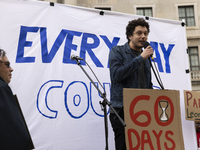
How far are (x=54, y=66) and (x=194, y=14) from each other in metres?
19.3

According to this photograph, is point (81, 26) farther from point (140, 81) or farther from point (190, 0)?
point (190, 0)

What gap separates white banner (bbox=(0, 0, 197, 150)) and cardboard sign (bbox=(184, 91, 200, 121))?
0.24 m

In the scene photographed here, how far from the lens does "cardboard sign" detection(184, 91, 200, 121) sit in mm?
4000

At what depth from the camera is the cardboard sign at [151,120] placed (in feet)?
8.59

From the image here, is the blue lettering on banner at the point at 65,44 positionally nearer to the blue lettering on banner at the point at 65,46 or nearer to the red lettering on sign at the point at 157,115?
the blue lettering on banner at the point at 65,46

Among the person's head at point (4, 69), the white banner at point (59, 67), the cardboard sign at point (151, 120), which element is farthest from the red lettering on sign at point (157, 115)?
the person's head at point (4, 69)

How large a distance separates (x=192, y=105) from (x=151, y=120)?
1568mm

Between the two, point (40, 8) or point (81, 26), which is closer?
point (40, 8)

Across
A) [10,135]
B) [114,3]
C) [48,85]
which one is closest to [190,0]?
[114,3]

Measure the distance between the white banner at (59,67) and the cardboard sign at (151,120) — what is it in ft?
3.83

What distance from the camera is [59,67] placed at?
147 inches

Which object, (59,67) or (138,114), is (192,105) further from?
(59,67)

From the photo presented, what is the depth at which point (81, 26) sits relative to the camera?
4062 mm

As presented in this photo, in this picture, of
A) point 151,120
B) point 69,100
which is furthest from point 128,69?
point 69,100
